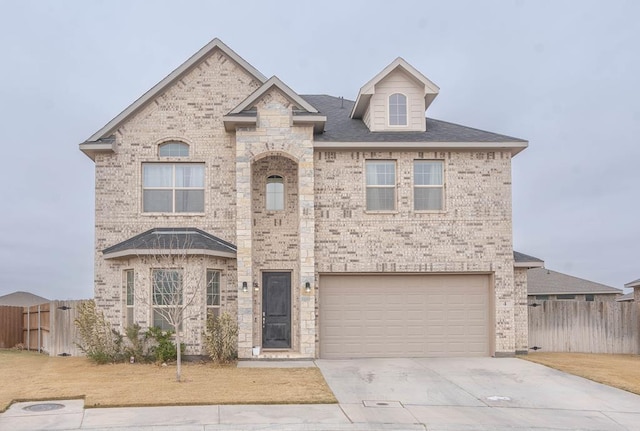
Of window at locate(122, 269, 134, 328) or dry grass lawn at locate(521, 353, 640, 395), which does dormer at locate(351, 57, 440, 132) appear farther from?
window at locate(122, 269, 134, 328)

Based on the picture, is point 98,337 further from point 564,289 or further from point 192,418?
point 564,289

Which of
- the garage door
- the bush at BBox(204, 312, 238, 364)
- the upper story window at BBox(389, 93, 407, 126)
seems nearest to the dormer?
the upper story window at BBox(389, 93, 407, 126)

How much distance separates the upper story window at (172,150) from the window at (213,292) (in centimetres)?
366

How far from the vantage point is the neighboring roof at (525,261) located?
66.5ft

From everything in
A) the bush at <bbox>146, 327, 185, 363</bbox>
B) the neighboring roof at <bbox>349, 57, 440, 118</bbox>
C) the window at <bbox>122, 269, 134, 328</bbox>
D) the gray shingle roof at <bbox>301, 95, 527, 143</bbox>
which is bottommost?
the bush at <bbox>146, 327, 185, 363</bbox>

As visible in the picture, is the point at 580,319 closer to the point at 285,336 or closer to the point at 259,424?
the point at 285,336

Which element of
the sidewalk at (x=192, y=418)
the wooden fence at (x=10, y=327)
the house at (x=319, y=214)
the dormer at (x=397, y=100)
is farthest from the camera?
the wooden fence at (x=10, y=327)

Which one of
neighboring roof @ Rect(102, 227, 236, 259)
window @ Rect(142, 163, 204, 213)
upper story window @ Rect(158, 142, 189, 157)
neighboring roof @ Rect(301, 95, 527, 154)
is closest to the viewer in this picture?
neighboring roof @ Rect(102, 227, 236, 259)

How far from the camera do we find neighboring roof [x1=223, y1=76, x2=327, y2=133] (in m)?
19.0

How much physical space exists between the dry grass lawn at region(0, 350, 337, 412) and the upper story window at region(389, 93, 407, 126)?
25.8 ft

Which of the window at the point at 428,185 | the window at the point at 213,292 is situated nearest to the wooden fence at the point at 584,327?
the window at the point at 428,185

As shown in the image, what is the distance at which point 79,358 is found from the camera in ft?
66.2

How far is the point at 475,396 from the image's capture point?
1416cm

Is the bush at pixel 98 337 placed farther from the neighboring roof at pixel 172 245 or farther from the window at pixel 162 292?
the neighboring roof at pixel 172 245
